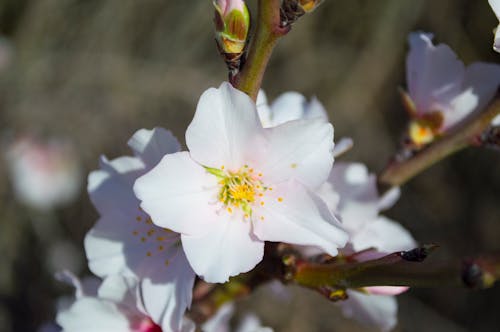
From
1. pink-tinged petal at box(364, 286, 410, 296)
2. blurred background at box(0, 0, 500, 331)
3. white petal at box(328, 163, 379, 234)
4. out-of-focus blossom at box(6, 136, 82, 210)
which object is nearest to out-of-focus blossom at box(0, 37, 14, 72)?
blurred background at box(0, 0, 500, 331)

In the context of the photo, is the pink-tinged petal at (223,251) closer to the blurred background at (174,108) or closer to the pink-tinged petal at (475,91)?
the pink-tinged petal at (475,91)

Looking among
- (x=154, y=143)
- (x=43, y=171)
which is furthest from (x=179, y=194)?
(x=43, y=171)

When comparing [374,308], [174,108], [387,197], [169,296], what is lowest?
[174,108]

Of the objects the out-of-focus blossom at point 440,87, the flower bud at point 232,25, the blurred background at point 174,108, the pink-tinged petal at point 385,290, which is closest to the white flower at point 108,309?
the pink-tinged petal at point 385,290

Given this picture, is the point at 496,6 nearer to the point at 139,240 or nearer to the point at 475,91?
the point at 475,91

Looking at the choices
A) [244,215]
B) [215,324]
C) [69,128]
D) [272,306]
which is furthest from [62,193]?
[244,215]

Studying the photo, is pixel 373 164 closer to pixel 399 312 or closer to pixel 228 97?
pixel 399 312

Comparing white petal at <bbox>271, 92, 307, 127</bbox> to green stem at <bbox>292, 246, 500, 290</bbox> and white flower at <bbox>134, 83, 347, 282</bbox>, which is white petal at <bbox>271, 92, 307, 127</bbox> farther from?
green stem at <bbox>292, 246, 500, 290</bbox>
